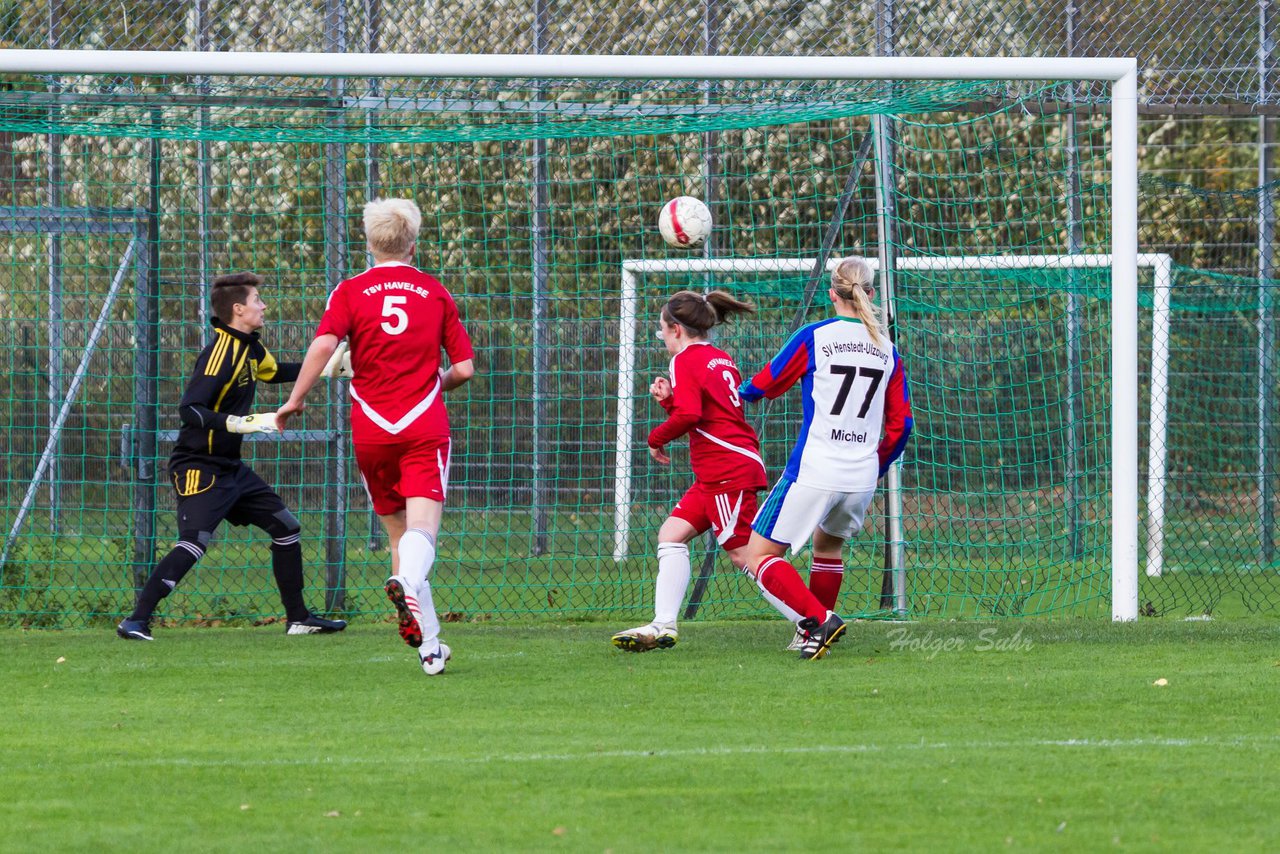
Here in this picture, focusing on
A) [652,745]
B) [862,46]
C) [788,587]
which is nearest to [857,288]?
[788,587]

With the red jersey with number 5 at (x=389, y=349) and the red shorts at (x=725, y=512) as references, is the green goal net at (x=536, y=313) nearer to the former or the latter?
the red shorts at (x=725, y=512)

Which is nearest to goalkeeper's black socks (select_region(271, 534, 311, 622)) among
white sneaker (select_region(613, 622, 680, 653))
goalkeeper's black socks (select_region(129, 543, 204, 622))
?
goalkeeper's black socks (select_region(129, 543, 204, 622))

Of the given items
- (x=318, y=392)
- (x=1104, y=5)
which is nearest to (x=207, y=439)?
(x=318, y=392)

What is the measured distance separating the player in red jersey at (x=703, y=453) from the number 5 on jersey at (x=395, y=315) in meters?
1.18

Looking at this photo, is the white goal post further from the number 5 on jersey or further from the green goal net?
the number 5 on jersey

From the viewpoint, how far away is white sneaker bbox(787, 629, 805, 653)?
7.02 m

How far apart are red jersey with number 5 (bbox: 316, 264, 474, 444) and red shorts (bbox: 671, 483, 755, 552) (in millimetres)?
1316

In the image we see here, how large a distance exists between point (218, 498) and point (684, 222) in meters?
2.58

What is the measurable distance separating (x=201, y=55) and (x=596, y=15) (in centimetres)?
447

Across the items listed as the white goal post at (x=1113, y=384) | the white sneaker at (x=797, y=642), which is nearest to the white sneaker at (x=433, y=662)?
the white sneaker at (x=797, y=642)

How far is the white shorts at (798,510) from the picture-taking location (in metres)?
6.88

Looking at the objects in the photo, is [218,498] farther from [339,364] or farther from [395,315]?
[395,315]

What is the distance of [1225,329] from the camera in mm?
14078

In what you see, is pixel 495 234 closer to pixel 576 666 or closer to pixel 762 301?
pixel 762 301
